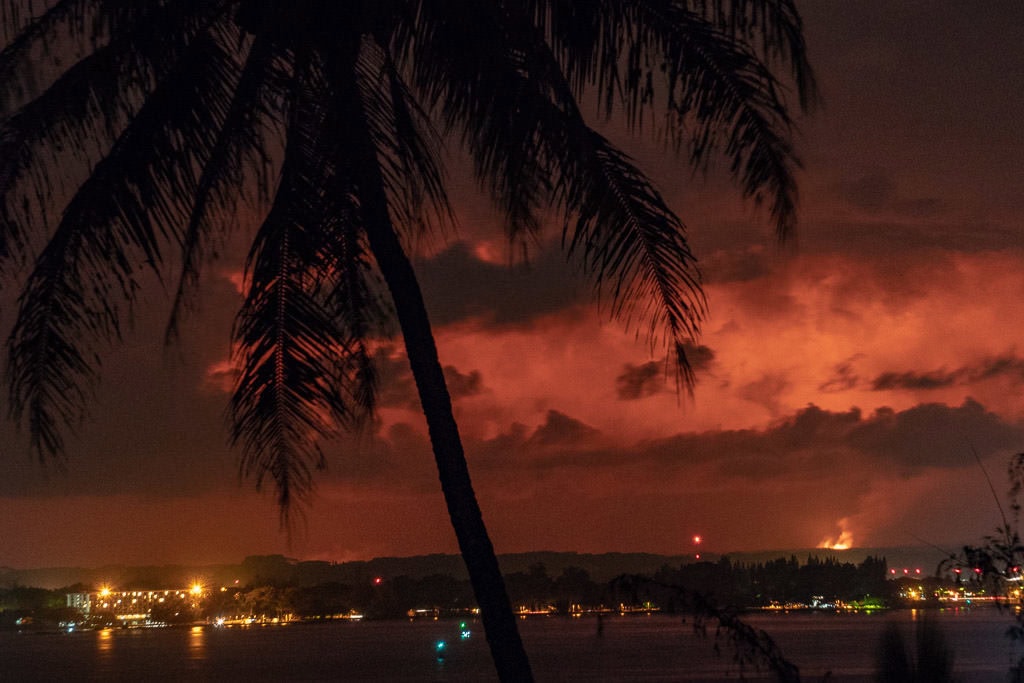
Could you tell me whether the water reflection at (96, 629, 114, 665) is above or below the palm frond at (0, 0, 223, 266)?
below

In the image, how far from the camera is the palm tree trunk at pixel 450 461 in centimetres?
711

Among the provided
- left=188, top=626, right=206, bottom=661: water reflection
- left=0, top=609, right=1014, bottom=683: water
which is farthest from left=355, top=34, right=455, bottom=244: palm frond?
left=188, top=626, right=206, bottom=661: water reflection

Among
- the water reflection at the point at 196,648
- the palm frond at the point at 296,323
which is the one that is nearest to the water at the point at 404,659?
the water reflection at the point at 196,648

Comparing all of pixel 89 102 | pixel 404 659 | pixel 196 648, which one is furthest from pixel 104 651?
pixel 89 102

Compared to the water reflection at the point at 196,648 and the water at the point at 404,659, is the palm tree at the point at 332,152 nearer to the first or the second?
the water at the point at 404,659

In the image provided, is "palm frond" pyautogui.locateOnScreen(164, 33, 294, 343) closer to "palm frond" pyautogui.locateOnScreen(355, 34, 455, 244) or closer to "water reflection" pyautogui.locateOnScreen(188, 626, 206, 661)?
"palm frond" pyautogui.locateOnScreen(355, 34, 455, 244)

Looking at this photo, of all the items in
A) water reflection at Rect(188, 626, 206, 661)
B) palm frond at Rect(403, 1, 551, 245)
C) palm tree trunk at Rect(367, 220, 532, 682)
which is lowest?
water reflection at Rect(188, 626, 206, 661)

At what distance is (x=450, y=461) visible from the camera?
7.23 metres

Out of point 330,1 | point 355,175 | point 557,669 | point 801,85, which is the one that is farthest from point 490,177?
point 557,669

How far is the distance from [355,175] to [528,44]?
144 centimetres

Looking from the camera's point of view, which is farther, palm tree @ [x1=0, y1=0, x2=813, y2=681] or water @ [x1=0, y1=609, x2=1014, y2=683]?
water @ [x1=0, y1=609, x2=1014, y2=683]

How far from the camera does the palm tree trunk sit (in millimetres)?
7109

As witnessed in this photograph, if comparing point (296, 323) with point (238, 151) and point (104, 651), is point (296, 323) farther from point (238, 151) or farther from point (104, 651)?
point (104, 651)

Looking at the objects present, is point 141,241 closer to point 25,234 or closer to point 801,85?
point 25,234
